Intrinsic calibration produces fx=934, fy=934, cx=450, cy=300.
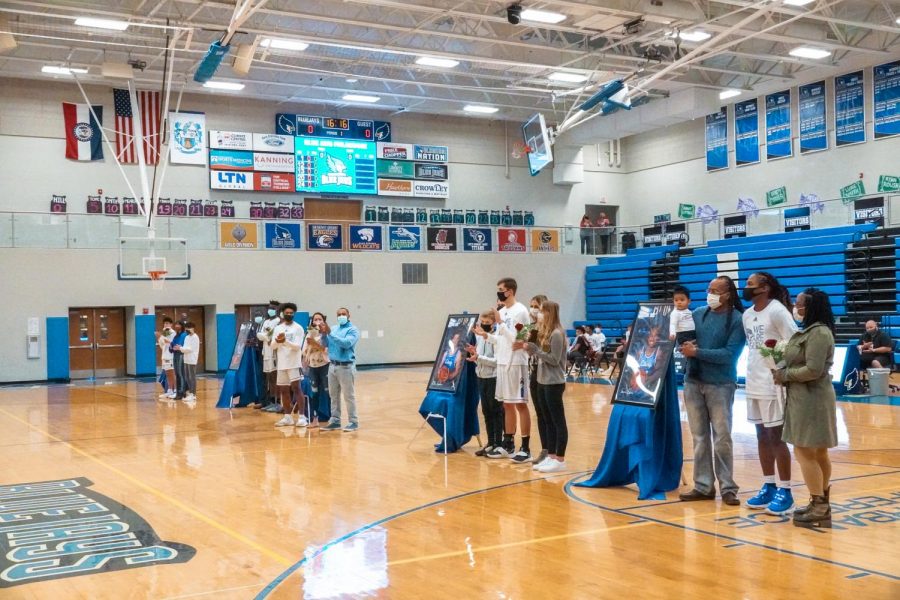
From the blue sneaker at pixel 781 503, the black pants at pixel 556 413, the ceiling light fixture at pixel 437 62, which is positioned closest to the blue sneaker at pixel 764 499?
the blue sneaker at pixel 781 503

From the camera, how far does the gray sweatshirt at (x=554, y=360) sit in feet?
29.1

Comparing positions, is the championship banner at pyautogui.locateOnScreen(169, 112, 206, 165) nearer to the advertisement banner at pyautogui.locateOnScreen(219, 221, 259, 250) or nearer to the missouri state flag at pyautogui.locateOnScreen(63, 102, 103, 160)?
the missouri state flag at pyautogui.locateOnScreen(63, 102, 103, 160)

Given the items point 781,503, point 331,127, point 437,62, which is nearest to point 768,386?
point 781,503

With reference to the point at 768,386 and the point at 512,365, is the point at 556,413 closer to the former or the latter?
the point at 512,365

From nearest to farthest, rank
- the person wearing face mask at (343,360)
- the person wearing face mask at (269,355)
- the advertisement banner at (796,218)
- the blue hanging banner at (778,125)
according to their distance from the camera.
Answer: the person wearing face mask at (343,360)
the person wearing face mask at (269,355)
the advertisement banner at (796,218)
the blue hanging banner at (778,125)

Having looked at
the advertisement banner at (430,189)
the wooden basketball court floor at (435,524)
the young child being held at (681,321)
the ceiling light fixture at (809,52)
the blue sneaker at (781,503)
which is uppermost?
the ceiling light fixture at (809,52)

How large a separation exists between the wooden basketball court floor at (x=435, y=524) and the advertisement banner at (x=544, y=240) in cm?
1832

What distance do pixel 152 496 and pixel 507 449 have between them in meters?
3.69

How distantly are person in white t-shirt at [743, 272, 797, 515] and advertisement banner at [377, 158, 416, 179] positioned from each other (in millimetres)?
24502

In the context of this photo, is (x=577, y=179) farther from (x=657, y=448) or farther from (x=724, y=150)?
(x=657, y=448)

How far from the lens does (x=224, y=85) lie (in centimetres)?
2692

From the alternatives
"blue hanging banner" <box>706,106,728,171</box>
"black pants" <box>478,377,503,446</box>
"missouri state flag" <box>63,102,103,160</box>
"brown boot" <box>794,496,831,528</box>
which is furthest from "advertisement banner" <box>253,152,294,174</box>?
"brown boot" <box>794,496,831,528</box>

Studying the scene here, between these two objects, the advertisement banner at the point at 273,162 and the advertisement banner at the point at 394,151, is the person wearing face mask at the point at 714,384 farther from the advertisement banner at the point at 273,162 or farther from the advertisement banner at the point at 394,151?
the advertisement banner at the point at 394,151

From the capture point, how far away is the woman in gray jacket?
8891 millimetres
